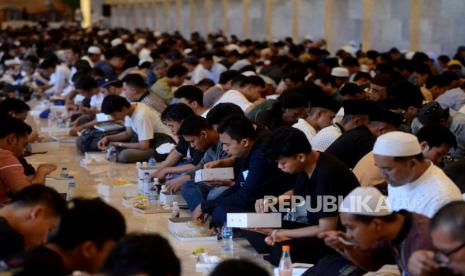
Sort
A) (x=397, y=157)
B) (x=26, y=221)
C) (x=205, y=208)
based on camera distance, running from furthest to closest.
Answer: (x=205, y=208) → (x=397, y=157) → (x=26, y=221)

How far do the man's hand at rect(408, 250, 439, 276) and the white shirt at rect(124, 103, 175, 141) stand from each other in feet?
24.5

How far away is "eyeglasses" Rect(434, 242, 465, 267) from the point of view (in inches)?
190

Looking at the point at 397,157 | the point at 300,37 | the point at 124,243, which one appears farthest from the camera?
the point at 300,37

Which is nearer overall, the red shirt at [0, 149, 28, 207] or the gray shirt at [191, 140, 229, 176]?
the red shirt at [0, 149, 28, 207]

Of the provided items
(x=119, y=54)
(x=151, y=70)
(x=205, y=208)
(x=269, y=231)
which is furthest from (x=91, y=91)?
(x=269, y=231)

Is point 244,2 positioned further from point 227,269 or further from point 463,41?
point 227,269

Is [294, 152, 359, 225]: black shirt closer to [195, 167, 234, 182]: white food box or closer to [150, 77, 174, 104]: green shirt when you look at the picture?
[195, 167, 234, 182]: white food box

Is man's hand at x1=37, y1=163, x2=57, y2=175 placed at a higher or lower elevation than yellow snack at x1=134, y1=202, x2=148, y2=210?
higher

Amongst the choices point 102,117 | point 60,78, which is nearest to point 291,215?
point 102,117

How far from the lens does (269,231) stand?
7598mm

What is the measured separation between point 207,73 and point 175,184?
9065mm

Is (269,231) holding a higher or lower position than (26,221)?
lower

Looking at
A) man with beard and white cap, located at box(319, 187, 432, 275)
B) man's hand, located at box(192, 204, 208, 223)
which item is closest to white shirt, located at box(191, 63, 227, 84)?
man's hand, located at box(192, 204, 208, 223)

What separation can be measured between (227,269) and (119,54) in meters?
16.5
